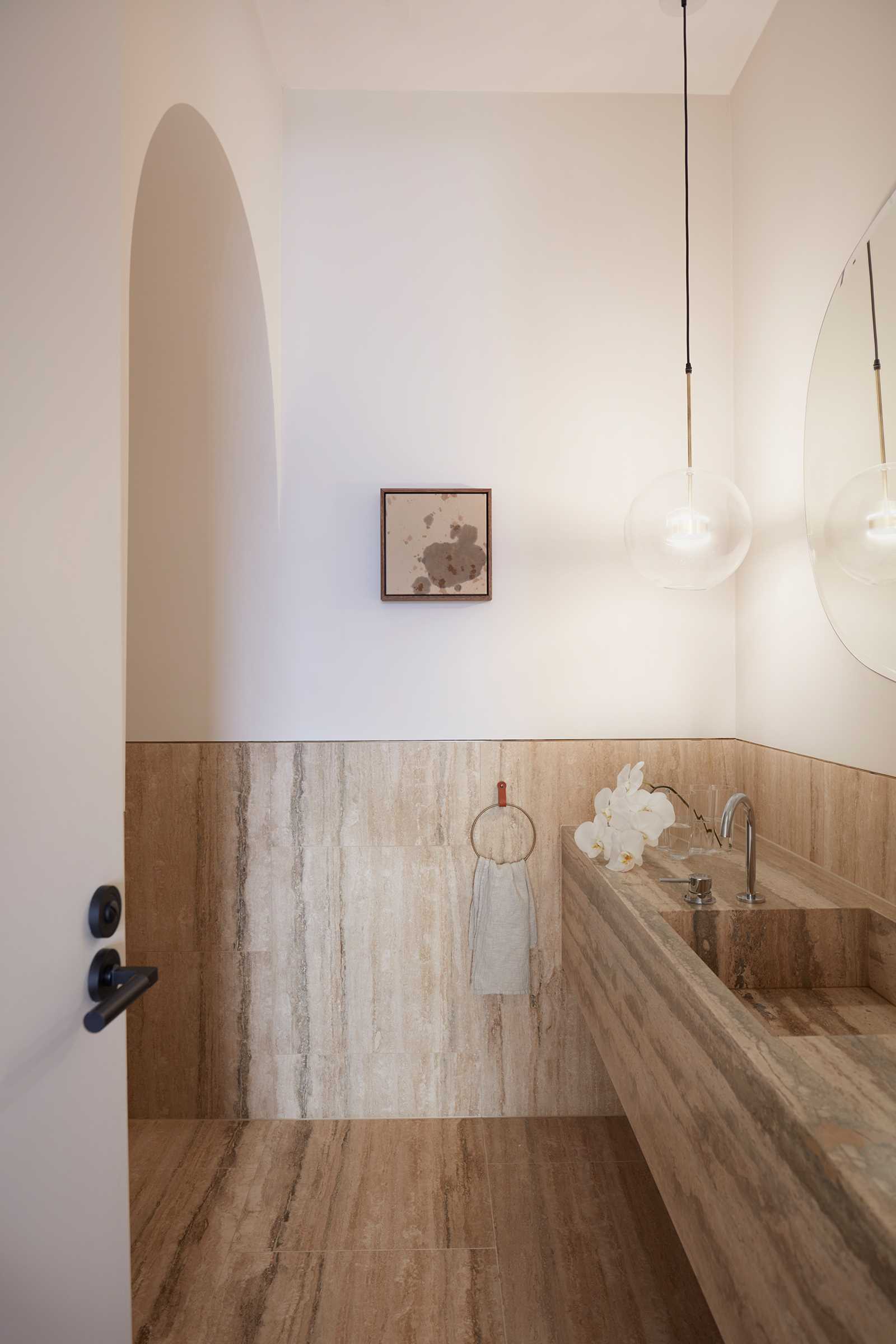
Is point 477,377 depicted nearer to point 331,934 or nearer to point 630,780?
point 630,780

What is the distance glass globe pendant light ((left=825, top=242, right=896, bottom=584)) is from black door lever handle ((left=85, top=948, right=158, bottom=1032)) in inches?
55.5

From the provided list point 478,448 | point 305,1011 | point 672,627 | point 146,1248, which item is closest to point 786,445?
point 672,627

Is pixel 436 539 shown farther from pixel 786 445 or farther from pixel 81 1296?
pixel 81 1296

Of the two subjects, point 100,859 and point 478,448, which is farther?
point 478,448

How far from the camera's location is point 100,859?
110 centimetres

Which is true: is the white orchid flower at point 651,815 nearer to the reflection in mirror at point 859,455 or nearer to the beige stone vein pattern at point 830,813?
the beige stone vein pattern at point 830,813

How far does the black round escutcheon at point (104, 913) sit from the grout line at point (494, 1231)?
4.05 feet

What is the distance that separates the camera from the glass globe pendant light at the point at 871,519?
1.50 meters

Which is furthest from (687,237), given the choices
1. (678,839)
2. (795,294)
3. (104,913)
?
(104,913)

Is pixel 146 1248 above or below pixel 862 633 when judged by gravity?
below

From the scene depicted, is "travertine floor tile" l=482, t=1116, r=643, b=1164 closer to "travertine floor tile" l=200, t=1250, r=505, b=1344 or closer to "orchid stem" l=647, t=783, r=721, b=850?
"travertine floor tile" l=200, t=1250, r=505, b=1344

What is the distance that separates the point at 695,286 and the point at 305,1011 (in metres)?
2.41

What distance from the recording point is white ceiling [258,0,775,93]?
211 centimetres

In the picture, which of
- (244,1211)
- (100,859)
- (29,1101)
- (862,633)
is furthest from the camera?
(244,1211)
